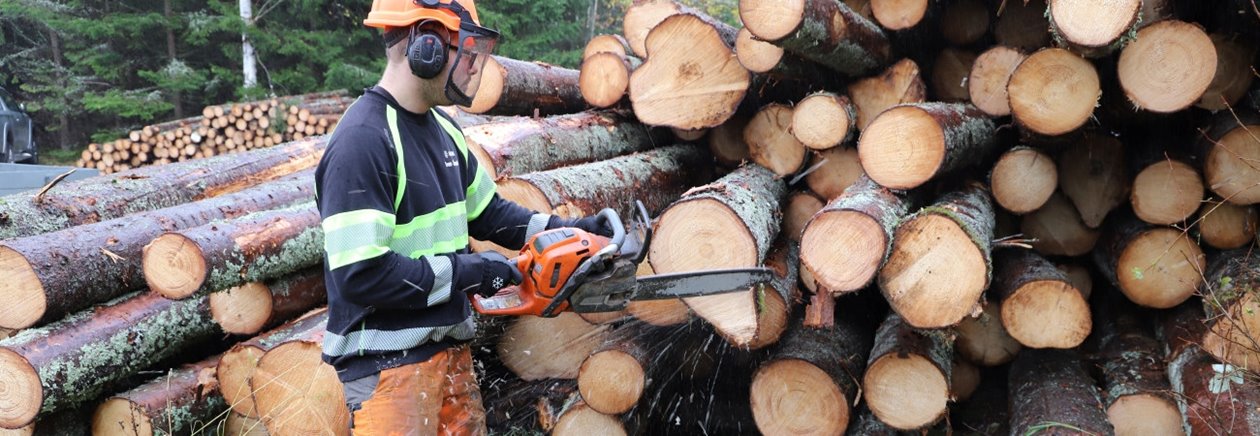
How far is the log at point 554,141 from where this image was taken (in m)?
4.00

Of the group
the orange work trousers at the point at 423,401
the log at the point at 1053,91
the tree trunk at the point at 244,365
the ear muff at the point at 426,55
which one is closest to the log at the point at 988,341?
the log at the point at 1053,91

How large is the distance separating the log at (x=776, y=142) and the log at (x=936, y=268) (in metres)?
1.19

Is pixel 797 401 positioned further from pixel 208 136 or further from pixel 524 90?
pixel 208 136

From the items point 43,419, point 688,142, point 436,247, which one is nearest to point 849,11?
point 688,142

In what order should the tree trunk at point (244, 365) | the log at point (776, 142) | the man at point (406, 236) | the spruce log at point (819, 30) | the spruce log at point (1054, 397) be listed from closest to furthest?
the man at point (406, 236), the spruce log at point (1054, 397), the tree trunk at point (244, 365), the spruce log at point (819, 30), the log at point (776, 142)

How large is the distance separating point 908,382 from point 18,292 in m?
3.36

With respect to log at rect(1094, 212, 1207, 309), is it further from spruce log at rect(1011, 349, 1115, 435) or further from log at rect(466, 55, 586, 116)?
log at rect(466, 55, 586, 116)

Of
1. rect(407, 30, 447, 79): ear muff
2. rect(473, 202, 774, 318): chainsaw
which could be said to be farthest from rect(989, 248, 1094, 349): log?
rect(407, 30, 447, 79): ear muff

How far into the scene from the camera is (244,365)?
3.24 metres

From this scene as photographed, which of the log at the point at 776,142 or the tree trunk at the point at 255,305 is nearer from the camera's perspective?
the tree trunk at the point at 255,305

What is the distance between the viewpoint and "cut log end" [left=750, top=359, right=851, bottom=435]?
126 inches

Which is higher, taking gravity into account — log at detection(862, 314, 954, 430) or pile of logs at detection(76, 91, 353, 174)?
log at detection(862, 314, 954, 430)

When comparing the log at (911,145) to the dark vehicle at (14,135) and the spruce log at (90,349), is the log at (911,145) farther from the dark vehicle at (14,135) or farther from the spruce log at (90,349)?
the dark vehicle at (14,135)

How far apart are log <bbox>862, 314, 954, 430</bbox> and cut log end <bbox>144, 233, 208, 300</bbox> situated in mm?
2558
